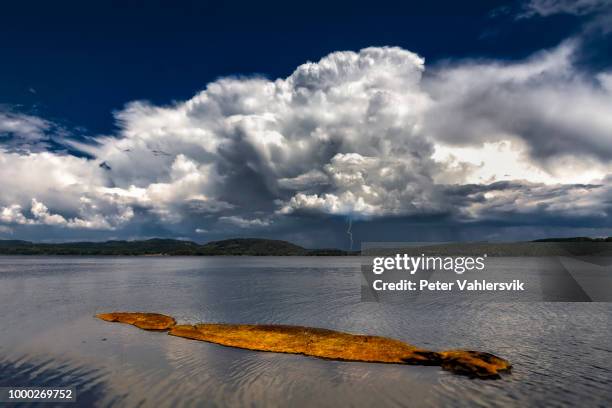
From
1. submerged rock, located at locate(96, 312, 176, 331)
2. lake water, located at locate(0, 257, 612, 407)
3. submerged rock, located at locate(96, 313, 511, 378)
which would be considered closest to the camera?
lake water, located at locate(0, 257, 612, 407)

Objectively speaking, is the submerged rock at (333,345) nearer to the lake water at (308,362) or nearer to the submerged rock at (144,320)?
the submerged rock at (144,320)

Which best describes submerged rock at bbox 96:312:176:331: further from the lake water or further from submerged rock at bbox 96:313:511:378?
the lake water

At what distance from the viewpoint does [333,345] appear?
3203cm

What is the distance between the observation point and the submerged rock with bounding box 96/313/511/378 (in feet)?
87.7

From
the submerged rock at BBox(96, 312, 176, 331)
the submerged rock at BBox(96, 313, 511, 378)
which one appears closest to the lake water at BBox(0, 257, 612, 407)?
the submerged rock at BBox(96, 313, 511, 378)

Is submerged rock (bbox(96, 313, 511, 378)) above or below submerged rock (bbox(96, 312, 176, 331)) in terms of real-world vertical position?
above

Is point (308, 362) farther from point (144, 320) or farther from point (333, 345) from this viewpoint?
point (144, 320)

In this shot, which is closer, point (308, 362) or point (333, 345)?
point (308, 362)

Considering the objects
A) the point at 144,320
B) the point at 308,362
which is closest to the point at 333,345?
the point at 308,362

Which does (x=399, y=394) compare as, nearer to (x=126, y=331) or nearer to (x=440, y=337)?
(x=440, y=337)

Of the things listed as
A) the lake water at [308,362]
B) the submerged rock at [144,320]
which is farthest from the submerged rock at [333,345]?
the lake water at [308,362]

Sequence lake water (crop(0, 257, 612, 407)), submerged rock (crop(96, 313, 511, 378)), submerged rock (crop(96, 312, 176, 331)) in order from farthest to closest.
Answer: submerged rock (crop(96, 312, 176, 331)) → submerged rock (crop(96, 313, 511, 378)) → lake water (crop(0, 257, 612, 407))

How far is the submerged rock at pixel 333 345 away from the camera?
26719 millimetres

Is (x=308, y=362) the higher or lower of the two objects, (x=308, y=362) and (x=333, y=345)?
the lower
